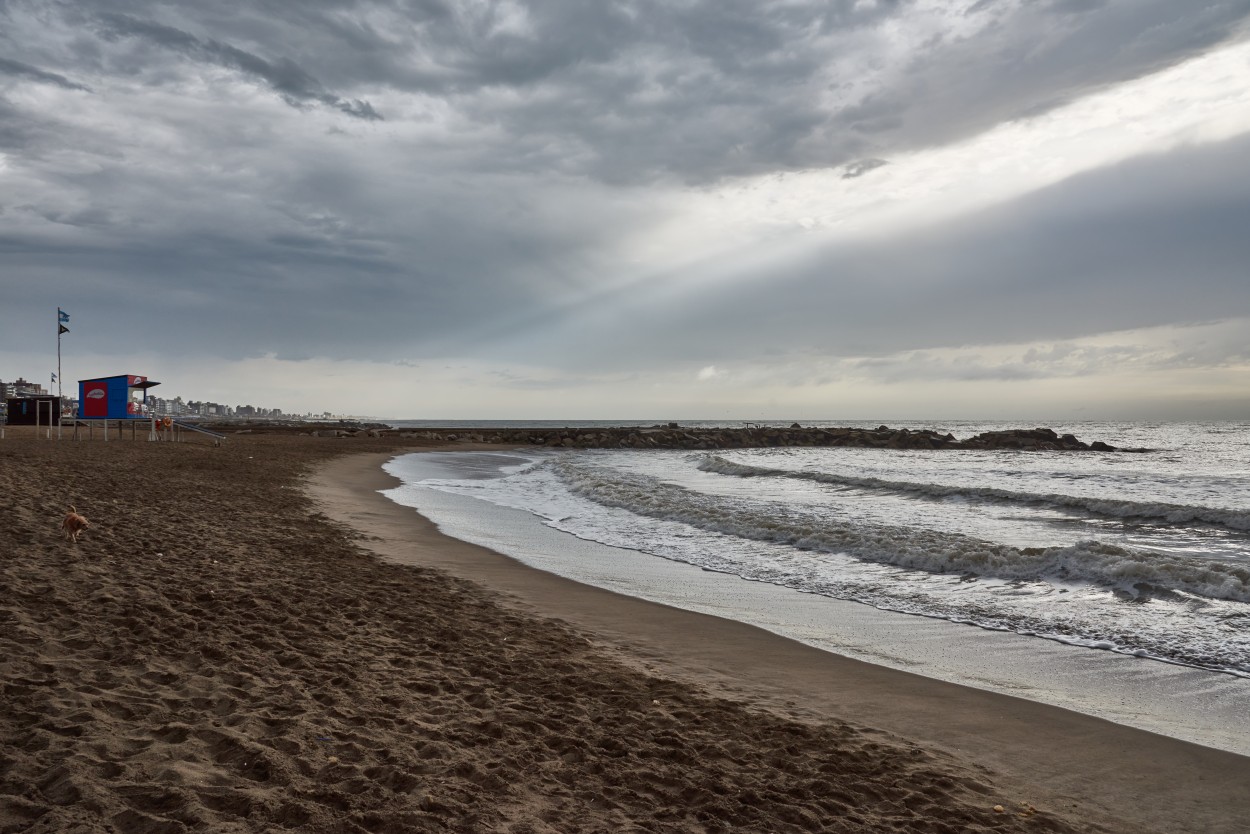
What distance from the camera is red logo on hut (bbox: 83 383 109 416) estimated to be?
1252 inches

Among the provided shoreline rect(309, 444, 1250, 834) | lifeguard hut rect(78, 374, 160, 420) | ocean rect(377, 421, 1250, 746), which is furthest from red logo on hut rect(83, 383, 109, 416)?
shoreline rect(309, 444, 1250, 834)

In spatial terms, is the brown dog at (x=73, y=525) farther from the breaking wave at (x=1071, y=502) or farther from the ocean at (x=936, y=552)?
the breaking wave at (x=1071, y=502)

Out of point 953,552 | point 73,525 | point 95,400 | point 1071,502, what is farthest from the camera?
point 95,400

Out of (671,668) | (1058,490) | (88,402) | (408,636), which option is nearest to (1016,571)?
(671,668)

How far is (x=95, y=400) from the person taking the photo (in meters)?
31.9

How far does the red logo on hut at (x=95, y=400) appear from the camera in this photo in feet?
104

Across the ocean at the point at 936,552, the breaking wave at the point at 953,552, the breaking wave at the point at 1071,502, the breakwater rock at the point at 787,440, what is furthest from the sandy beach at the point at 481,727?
the breakwater rock at the point at 787,440

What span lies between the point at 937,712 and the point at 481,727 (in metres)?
3.42

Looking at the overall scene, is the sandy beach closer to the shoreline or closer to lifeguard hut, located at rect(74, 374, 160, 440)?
the shoreline

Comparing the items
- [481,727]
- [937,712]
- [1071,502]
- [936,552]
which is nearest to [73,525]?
[481,727]

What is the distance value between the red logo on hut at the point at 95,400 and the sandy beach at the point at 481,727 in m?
28.8

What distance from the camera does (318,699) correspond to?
4734mm

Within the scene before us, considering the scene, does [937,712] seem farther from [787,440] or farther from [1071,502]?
[787,440]

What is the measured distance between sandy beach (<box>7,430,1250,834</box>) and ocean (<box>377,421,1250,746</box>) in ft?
4.23
